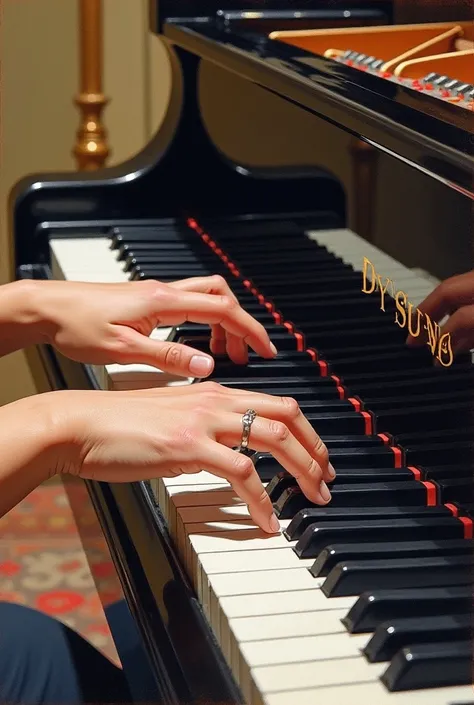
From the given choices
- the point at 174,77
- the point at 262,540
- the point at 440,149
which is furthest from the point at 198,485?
the point at 174,77

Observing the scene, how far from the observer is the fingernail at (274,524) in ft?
2.91

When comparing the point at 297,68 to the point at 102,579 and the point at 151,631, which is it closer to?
the point at 151,631

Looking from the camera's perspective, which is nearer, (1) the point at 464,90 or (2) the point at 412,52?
(1) the point at 464,90

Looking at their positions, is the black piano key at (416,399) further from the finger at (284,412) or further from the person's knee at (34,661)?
the person's knee at (34,661)

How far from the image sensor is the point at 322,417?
107 centimetres

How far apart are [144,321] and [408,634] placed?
0.63 m

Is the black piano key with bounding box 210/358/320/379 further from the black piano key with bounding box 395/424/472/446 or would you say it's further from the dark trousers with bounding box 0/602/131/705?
the dark trousers with bounding box 0/602/131/705

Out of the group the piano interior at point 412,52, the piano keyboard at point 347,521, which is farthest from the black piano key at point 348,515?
the piano interior at point 412,52

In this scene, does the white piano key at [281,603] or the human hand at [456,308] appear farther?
the human hand at [456,308]

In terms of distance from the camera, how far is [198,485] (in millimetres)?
997

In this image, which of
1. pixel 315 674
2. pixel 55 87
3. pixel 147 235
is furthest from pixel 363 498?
pixel 55 87

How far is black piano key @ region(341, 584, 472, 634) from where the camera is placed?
742 millimetres

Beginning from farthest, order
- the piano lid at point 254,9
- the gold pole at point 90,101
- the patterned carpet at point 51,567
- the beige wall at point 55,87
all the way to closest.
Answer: the beige wall at point 55,87 < the gold pole at point 90,101 < the patterned carpet at point 51,567 < the piano lid at point 254,9

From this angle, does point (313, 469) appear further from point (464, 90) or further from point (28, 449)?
point (464, 90)
